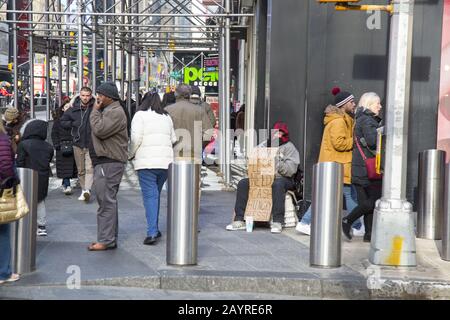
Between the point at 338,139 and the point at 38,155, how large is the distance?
364 centimetres

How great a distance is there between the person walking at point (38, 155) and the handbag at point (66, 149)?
132 inches

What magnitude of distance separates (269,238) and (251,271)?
174 centimetres

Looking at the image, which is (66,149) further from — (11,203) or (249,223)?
(11,203)

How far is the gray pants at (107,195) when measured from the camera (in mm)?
7711

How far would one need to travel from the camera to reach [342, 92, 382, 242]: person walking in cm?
818

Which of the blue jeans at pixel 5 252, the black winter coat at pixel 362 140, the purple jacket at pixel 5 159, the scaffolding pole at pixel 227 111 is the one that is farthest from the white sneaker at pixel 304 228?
the scaffolding pole at pixel 227 111

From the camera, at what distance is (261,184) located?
29.7 ft

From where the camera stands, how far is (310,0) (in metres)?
9.84

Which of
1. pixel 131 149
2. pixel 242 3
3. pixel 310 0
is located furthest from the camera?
pixel 242 3

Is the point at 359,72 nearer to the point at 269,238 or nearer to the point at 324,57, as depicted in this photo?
the point at 324,57

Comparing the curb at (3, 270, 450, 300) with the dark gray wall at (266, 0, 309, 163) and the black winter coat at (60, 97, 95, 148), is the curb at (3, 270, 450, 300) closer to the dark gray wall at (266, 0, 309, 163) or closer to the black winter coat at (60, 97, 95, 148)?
the dark gray wall at (266, 0, 309, 163)

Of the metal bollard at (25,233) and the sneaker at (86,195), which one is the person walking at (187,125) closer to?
the sneaker at (86,195)

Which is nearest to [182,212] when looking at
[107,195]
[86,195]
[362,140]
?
[107,195]
